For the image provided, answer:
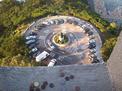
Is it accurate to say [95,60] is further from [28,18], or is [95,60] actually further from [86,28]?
[28,18]

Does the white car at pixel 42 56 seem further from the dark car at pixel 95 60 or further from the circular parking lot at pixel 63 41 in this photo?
the dark car at pixel 95 60

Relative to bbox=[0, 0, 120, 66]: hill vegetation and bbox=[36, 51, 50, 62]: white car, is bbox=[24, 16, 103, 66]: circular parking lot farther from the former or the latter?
bbox=[0, 0, 120, 66]: hill vegetation

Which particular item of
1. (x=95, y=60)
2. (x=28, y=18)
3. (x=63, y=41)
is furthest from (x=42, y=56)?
(x=28, y=18)

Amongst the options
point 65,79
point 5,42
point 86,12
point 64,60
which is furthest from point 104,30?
point 65,79

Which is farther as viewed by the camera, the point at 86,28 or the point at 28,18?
the point at 28,18

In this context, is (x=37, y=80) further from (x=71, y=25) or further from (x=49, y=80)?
(x=71, y=25)

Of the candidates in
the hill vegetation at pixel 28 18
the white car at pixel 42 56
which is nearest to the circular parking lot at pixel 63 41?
the white car at pixel 42 56

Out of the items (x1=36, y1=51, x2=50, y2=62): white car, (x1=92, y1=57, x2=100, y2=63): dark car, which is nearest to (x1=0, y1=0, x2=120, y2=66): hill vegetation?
(x1=92, y1=57, x2=100, y2=63): dark car
